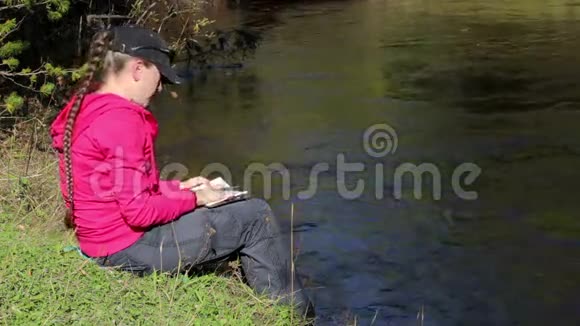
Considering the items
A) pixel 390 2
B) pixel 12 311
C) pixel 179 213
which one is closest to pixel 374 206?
pixel 179 213

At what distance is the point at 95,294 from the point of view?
3.97 m

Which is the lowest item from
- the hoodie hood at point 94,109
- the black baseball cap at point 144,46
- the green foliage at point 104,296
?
the green foliage at point 104,296

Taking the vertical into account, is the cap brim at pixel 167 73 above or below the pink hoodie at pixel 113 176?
above

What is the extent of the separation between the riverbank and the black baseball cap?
1.04 metres

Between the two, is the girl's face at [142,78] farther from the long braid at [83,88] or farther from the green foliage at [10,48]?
the green foliage at [10,48]

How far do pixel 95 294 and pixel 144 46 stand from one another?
122cm

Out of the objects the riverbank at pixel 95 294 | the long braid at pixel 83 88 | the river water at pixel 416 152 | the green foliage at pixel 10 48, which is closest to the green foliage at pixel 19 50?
the green foliage at pixel 10 48

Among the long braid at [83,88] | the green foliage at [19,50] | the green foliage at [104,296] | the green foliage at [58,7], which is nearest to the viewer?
the green foliage at [104,296]

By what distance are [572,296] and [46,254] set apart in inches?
146

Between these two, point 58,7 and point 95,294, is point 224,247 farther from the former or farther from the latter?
point 58,7

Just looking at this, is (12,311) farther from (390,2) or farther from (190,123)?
(390,2)

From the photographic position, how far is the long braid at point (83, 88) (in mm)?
4047

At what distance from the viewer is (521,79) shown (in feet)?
42.5

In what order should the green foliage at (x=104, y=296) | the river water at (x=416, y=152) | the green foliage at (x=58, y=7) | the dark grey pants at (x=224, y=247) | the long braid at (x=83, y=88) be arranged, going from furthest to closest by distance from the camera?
the green foliage at (x=58, y=7) < the river water at (x=416, y=152) < the dark grey pants at (x=224, y=247) < the long braid at (x=83, y=88) < the green foliage at (x=104, y=296)
